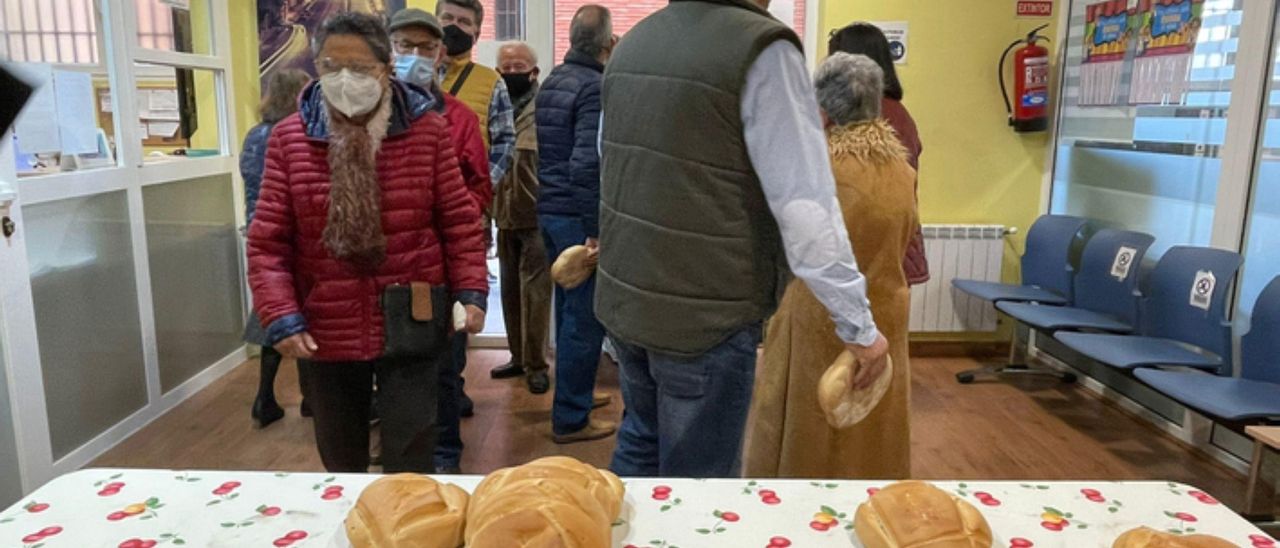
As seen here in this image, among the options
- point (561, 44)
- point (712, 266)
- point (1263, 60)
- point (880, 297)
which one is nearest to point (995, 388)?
point (1263, 60)

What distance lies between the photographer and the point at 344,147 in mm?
1673

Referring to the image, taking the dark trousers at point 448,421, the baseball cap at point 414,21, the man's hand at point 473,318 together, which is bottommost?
the dark trousers at point 448,421

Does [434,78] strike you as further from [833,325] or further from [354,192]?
[833,325]

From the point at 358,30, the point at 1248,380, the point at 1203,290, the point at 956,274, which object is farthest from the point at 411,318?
the point at 956,274

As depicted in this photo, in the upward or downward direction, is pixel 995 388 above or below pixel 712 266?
below

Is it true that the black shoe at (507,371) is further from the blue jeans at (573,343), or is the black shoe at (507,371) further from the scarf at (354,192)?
the scarf at (354,192)

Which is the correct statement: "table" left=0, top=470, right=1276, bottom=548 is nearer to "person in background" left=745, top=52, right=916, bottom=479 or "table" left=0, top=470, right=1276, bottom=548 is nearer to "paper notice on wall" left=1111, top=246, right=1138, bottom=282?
"person in background" left=745, top=52, right=916, bottom=479

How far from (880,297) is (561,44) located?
2750mm

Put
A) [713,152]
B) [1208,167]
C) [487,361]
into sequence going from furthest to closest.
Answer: [487,361] → [1208,167] → [713,152]

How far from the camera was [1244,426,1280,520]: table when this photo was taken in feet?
7.61

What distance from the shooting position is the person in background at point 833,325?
194 cm

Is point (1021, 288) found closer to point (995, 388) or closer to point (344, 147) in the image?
point (995, 388)

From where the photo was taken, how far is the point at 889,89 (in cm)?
259

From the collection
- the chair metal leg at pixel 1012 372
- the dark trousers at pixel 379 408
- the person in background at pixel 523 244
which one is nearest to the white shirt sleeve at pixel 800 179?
the dark trousers at pixel 379 408
